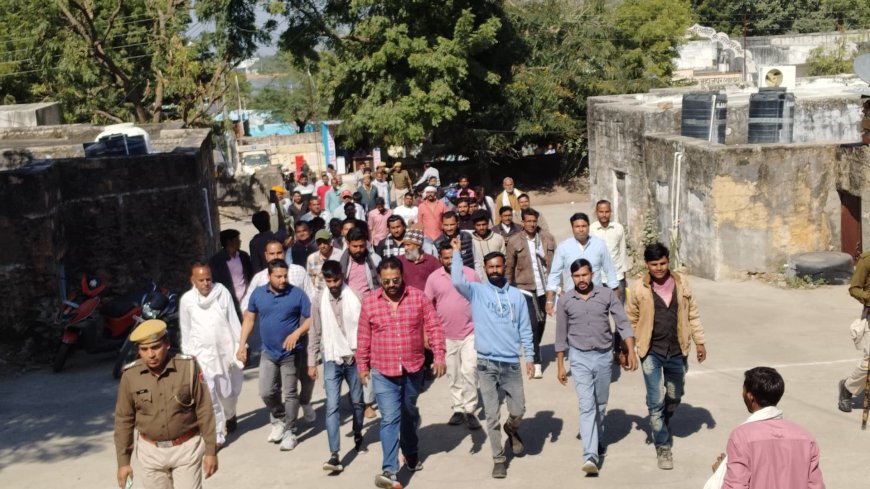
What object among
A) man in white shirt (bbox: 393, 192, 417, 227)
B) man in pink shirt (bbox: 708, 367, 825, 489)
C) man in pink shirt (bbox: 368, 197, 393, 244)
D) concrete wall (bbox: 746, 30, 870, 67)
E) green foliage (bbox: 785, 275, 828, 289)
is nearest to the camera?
man in pink shirt (bbox: 708, 367, 825, 489)

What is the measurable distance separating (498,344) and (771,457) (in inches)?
125

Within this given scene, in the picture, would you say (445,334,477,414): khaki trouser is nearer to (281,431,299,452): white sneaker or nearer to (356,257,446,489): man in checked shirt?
(356,257,446,489): man in checked shirt

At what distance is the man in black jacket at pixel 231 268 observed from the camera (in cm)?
1046

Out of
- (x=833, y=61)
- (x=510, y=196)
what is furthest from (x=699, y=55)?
(x=510, y=196)

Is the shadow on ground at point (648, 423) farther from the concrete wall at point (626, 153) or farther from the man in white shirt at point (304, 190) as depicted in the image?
the man in white shirt at point (304, 190)

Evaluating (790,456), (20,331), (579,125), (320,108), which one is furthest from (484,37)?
(320,108)

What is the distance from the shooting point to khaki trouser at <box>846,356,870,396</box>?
865 cm

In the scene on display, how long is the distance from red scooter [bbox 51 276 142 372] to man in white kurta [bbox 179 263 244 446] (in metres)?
3.48

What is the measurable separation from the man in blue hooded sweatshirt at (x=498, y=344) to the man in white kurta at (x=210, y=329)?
2.16 metres

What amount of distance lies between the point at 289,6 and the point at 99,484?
77.0ft

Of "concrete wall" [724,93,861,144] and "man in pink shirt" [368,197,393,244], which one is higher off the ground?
"concrete wall" [724,93,861,144]

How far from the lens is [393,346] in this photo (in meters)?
7.53

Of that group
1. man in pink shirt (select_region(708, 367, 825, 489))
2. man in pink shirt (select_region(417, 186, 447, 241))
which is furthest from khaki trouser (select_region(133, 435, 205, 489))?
man in pink shirt (select_region(417, 186, 447, 241))

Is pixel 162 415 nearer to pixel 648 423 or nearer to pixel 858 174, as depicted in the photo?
pixel 648 423
